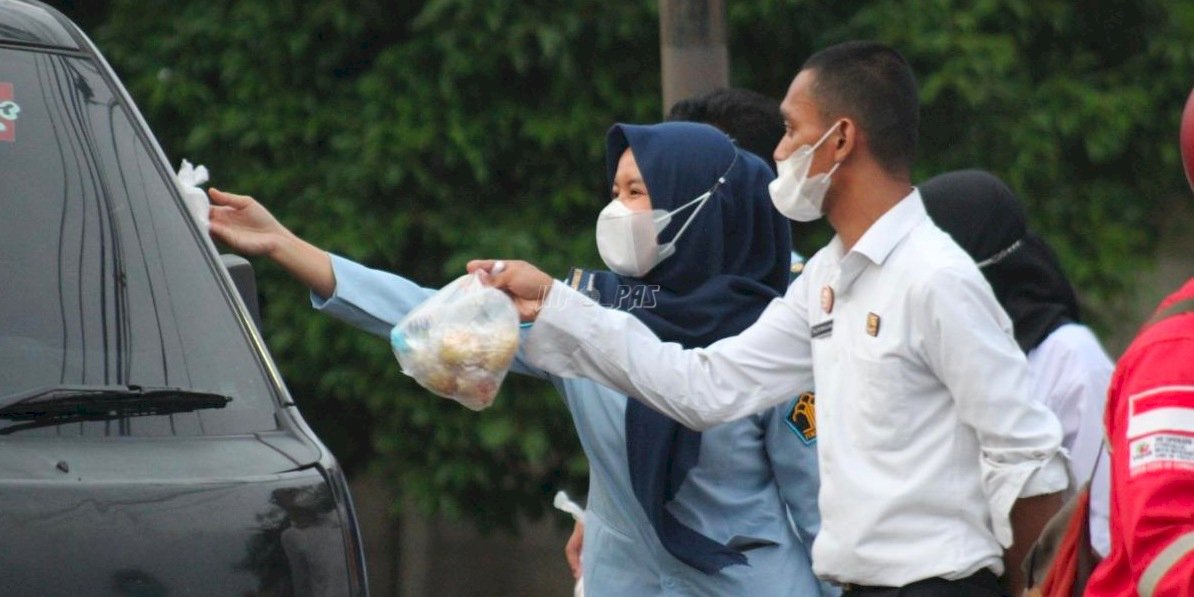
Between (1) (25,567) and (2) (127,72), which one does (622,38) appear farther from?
(1) (25,567)

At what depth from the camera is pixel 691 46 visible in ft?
16.6

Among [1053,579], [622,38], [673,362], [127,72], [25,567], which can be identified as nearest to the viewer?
[25,567]

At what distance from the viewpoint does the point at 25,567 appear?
2.56 metres

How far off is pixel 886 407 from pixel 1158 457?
66 cm

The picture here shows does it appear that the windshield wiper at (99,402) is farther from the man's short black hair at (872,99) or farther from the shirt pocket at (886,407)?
the man's short black hair at (872,99)

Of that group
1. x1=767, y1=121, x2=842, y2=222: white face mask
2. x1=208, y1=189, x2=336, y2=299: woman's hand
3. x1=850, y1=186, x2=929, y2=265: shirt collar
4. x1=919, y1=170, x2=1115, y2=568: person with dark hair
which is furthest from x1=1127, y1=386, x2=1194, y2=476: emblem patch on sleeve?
x1=919, y1=170, x2=1115, y2=568: person with dark hair

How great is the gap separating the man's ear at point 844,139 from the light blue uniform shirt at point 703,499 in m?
0.63

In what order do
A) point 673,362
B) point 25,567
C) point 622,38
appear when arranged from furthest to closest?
point 622,38
point 673,362
point 25,567

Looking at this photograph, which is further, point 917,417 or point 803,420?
point 803,420

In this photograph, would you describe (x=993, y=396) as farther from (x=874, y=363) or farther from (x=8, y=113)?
(x=8, y=113)

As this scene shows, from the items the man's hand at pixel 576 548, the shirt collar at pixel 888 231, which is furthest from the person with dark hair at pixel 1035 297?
the shirt collar at pixel 888 231

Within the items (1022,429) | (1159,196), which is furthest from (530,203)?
(1022,429)

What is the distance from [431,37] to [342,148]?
1.66 feet

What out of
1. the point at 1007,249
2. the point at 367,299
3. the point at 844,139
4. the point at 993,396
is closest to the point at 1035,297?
the point at 1007,249
